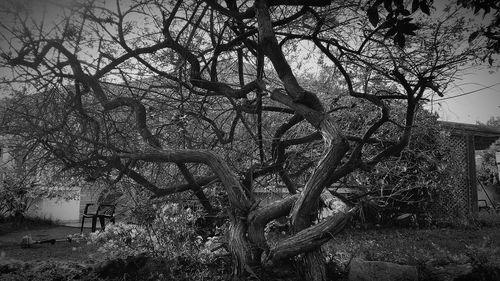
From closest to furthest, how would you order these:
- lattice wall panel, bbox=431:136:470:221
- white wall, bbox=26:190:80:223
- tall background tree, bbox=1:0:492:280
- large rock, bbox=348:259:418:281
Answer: tall background tree, bbox=1:0:492:280 → large rock, bbox=348:259:418:281 → lattice wall panel, bbox=431:136:470:221 → white wall, bbox=26:190:80:223

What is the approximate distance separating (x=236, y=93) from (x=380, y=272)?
7.99 ft

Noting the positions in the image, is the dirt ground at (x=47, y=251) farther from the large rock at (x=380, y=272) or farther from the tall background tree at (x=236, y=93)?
the large rock at (x=380, y=272)

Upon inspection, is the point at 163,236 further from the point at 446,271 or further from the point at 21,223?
the point at 21,223

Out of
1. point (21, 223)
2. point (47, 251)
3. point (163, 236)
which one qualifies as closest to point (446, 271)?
point (163, 236)

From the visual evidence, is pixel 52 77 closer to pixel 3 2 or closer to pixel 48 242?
pixel 3 2

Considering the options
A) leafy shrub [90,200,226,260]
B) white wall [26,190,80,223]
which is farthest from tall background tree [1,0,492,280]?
white wall [26,190,80,223]

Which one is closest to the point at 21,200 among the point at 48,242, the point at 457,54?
the point at 48,242

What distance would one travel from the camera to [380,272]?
4285 mm

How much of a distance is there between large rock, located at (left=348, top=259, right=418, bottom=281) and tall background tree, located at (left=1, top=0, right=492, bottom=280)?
80 cm

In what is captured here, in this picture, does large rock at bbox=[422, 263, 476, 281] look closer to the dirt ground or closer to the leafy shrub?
the leafy shrub

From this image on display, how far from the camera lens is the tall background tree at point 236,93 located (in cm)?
346

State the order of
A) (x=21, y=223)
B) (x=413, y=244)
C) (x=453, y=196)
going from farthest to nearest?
(x=21, y=223) < (x=453, y=196) < (x=413, y=244)

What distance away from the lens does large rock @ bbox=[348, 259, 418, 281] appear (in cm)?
422

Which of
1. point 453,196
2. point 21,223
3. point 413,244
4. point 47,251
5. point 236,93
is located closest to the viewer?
point 236,93
